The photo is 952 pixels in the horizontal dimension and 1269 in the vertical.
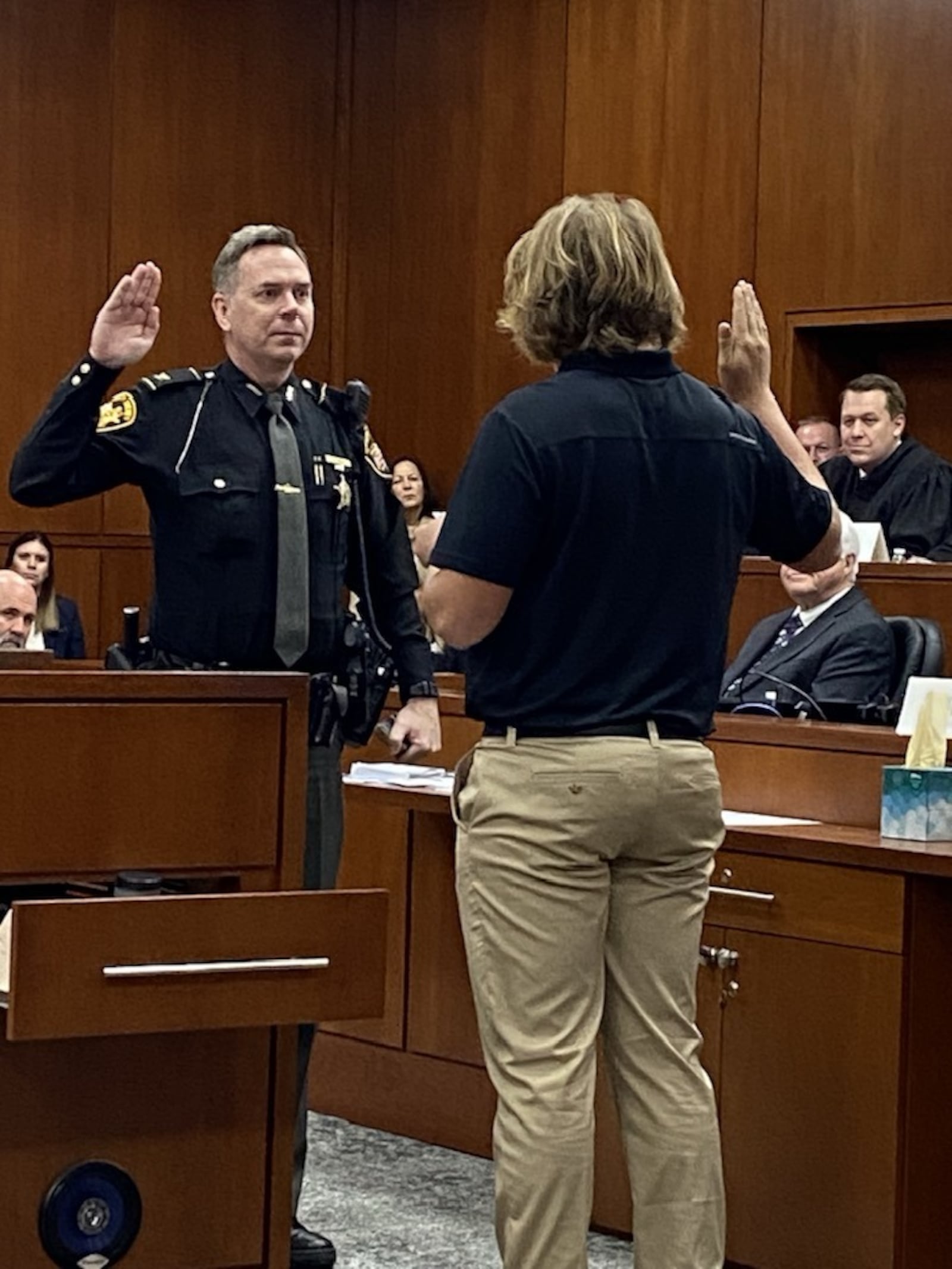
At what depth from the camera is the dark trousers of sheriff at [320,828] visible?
3.37 metres

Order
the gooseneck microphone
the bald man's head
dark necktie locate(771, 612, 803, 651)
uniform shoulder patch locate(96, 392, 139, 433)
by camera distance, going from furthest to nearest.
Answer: the bald man's head, dark necktie locate(771, 612, 803, 651), the gooseneck microphone, uniform shoulder patch locate(96, 392, 139, 433)

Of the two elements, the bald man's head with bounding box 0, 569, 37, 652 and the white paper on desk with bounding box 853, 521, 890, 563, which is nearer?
the bald man's head with bounding box 0, 569, 37, 652

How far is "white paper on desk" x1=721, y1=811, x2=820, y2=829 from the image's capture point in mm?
3738

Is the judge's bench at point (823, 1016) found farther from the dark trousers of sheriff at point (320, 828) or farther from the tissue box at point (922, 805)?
the dark trousers of sheriff at point (320, 828)

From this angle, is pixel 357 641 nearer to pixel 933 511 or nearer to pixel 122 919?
pixel 122 919

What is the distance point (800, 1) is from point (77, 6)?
9.70ft

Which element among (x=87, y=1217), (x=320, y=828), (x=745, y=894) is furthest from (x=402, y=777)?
(x=87, y=1217)

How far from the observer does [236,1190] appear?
2799 mm

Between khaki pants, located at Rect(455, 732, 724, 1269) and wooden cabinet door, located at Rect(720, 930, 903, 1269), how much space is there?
60 cm

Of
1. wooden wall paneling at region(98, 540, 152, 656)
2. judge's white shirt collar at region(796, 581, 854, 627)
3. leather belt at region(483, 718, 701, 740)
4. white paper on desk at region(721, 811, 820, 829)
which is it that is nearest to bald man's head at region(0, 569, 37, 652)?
judge's white shirt collar at region(796, 581, 854, 627)

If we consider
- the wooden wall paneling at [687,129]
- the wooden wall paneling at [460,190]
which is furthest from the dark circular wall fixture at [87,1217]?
the wooden wall paneling at [460,190]

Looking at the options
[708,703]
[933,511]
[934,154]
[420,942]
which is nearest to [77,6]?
[934,154]

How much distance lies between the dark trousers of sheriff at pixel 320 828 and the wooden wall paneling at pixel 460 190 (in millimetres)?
6595

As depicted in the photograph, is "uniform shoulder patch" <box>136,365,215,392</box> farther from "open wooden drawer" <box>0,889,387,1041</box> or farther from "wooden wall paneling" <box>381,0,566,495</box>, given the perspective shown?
"wooden wall paneling" <box>381,0,566,495</box>
